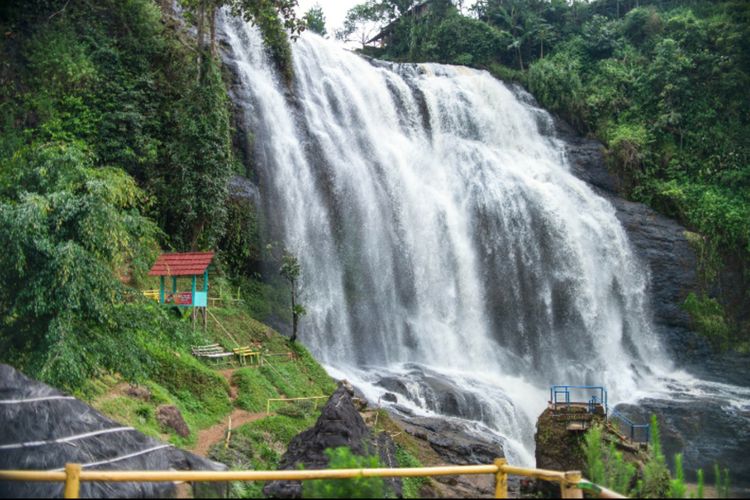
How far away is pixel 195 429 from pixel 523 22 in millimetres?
38638

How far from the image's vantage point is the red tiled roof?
16469mm

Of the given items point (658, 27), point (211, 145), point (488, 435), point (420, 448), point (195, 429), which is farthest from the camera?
point (658, 27)

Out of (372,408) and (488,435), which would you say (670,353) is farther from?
(372,408)

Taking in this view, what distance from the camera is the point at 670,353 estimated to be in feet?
88.2

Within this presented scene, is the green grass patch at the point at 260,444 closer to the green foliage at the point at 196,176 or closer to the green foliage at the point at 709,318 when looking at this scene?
the green foliage at the point at 196,176

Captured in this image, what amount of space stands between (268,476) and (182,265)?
12308 millimetres

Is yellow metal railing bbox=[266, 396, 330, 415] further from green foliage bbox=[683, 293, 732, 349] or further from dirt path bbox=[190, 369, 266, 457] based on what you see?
green foliage bbox=[683, 293, 732, 349]

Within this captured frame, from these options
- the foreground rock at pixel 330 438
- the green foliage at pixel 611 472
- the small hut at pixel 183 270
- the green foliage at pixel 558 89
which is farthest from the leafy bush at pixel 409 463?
the green foliage at pixel 558 89

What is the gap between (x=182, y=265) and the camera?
1669 centimetres

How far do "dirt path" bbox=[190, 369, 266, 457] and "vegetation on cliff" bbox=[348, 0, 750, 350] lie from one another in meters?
19.8

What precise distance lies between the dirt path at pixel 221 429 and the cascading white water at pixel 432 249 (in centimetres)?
508

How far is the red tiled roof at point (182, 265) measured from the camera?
648 inches

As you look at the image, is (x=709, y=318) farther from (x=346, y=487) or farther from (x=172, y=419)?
(x=346, y=487)

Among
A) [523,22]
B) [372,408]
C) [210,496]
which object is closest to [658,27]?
[523,22]
